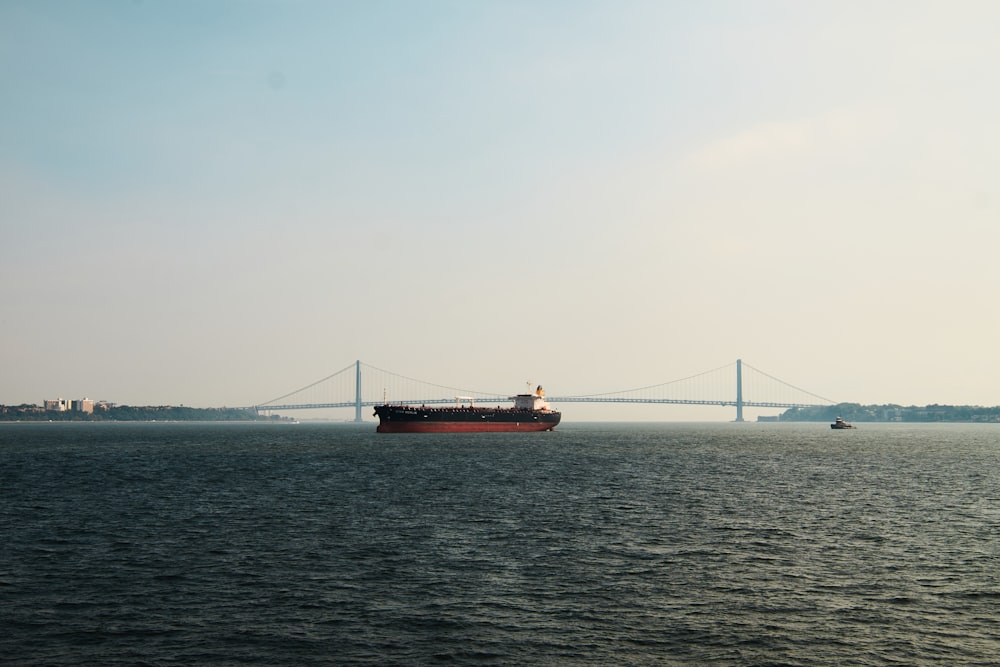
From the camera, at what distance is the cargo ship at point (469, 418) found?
168 metres

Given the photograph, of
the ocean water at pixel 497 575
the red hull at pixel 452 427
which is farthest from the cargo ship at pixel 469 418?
the ocean water at pixel 497 575

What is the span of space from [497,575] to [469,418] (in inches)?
5693

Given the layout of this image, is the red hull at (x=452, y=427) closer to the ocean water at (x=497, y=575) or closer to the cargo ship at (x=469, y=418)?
the cargo ship at (x=469, y=418)

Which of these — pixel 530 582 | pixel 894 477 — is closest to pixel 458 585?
pixel 530 582

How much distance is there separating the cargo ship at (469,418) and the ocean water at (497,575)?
107756 mm

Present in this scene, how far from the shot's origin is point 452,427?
17212cm

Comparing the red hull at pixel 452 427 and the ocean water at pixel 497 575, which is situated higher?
the red hull at pixel 452 427

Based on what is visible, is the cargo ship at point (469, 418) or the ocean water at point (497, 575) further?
the cargo ship at point (469, 418)

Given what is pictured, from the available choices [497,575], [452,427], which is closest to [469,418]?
[452,427]

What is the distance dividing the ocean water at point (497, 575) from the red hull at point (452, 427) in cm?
10832

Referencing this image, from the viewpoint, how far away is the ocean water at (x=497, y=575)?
21578 mm

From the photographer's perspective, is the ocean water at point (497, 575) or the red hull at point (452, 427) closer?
the ocean water at point (497, 575)

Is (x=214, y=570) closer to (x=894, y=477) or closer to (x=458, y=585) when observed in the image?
(x=458, y=585)

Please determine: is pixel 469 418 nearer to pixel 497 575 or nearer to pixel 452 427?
pixel 452 427
